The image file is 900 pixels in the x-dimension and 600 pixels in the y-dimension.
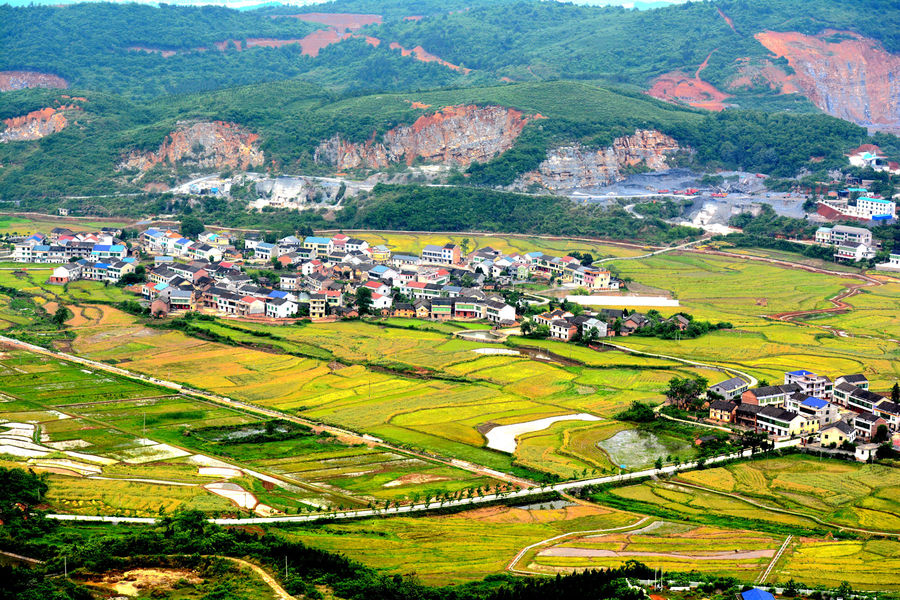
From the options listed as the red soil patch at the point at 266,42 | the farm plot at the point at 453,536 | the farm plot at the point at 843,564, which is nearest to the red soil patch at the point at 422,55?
the red soil patch at the point at 266,42

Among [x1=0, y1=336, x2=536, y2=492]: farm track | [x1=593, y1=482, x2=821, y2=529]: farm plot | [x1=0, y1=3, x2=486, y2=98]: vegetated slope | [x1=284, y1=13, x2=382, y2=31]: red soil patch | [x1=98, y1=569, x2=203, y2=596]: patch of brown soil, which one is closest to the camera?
[x1=98, y1=569, x2=203, y2=596]: patch of brown soil

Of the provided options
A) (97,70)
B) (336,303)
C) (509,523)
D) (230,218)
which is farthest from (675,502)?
(97,70)

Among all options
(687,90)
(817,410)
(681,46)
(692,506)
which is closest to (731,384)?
(817,410)

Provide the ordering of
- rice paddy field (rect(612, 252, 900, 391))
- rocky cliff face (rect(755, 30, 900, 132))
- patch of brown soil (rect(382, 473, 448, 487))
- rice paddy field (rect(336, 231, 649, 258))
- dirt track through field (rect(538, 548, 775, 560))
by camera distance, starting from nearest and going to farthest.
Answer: dirt track through field (rect(538, 548, 775, 560)) < patch of brown soil (rect(382, 473, 448, 487)) < rice paddy field (rect(612, 252, 900, 391)) < rice paddy field (rect(336, 231, 649, 258)) < rocky cliff face (rect(755, 30, 900, 132))

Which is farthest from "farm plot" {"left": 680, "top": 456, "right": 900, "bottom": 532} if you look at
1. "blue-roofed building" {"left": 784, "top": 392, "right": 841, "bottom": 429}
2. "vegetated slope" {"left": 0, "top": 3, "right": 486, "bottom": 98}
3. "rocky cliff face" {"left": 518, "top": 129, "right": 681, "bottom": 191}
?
"vegetated slope" {"left": 0, "top": 3, "right": 486, "bottom": 98}

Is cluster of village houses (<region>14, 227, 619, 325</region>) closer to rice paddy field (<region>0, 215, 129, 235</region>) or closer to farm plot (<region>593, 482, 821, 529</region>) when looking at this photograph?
rice paddy field (<region>0, 215, 129, 235</region>)

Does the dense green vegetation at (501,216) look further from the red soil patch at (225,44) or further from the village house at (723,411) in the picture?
the red soil patch at (225,44)

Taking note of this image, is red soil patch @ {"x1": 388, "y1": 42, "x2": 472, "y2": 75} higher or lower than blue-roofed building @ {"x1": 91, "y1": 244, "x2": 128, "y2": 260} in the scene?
higher
